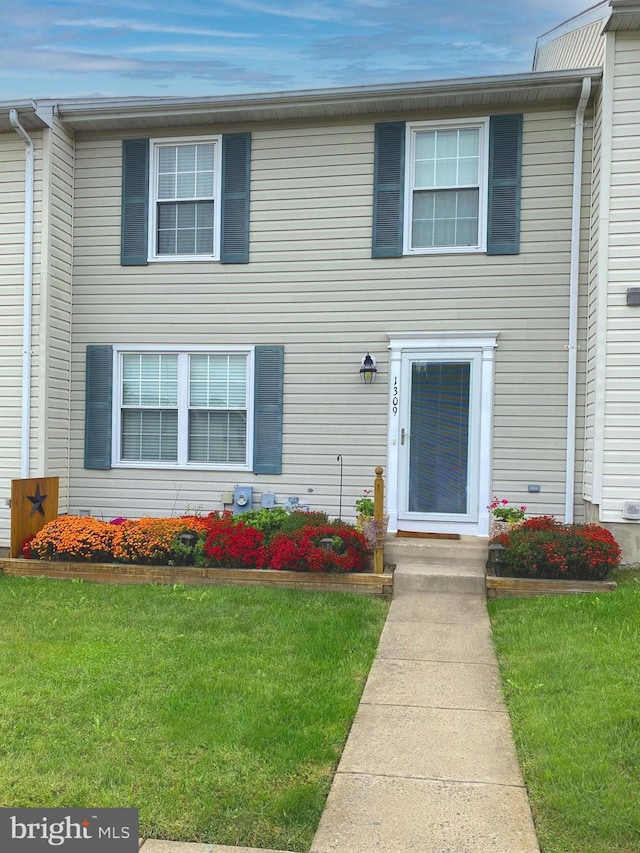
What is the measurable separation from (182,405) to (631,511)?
518 cm

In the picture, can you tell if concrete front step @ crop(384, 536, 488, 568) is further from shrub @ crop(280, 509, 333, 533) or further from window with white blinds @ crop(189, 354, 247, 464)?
window with white blinds @ crop(189, 354, 247, 464)

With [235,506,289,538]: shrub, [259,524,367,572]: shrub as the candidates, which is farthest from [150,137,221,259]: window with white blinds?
[259,524,367,572]: shrub

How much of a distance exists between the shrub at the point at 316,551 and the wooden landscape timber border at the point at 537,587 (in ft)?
4.13

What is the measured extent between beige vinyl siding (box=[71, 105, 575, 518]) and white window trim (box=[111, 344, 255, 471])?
0.10m

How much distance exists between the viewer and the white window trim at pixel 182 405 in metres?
8.85

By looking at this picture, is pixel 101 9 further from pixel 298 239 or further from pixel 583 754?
pixel 583 754

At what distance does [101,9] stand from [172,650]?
Result: 36.8 meters

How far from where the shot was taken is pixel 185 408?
356 inches

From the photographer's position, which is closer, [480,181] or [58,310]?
[480,181]

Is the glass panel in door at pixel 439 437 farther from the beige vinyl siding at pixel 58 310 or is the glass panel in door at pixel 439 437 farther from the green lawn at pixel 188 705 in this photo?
the beige vinyl siding at pixel 58 310

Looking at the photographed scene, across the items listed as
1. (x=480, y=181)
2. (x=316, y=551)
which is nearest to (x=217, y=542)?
(x=316, y=551)

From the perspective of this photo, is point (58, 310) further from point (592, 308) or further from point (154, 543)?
point (592, 308)

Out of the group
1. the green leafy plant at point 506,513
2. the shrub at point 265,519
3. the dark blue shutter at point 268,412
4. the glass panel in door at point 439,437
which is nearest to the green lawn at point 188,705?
the shrub at point 265,519

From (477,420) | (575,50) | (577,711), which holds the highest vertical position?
(575,50)
